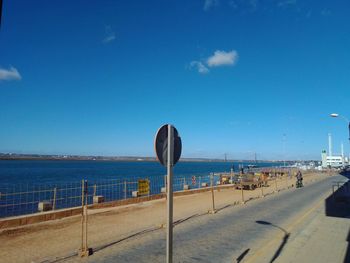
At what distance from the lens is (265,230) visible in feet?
35.4


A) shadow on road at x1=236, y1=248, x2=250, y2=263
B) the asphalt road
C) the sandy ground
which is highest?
shadow on road at x1=236, y1=248, x2=250, y2=263

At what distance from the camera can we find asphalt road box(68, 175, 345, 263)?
7695mm

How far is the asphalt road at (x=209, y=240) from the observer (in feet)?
25.2

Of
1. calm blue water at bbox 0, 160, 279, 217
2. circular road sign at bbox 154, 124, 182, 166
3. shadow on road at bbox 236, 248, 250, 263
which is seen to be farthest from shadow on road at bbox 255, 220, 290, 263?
calm blue water at bbox 0, 160, 279, 217

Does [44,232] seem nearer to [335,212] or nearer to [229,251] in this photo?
[229,251]

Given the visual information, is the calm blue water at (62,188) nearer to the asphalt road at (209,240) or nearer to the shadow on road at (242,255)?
the asphalt road at (209,240)

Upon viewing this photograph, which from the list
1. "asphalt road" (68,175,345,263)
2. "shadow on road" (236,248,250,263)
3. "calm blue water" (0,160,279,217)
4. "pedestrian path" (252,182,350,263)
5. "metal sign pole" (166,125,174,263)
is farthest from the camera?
"calm blue water" (0,160,279,217)

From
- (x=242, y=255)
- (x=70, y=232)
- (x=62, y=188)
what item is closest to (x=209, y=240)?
(x=242, y=255)

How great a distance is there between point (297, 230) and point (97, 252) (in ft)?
20.4

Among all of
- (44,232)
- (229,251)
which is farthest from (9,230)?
(229,251)

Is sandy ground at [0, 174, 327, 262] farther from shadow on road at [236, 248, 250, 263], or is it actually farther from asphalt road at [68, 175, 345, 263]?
shadow on road at [236, 248, 250, 263]

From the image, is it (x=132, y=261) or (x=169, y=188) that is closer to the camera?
(x=169, y=188)

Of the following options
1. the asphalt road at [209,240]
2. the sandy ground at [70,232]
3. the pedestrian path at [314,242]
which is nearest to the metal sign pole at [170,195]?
the asphalt road at [209,240]

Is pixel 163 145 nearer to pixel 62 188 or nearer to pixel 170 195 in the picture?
pixel 170 195
